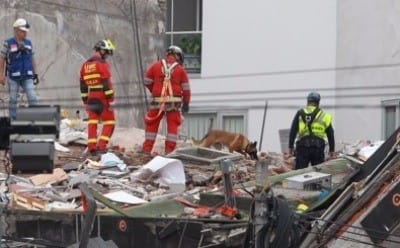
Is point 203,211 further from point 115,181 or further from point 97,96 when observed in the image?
point 97,96

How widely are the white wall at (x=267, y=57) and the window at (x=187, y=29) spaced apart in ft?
1.67

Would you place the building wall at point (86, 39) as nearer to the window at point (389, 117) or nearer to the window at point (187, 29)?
the window at point (187, 29)

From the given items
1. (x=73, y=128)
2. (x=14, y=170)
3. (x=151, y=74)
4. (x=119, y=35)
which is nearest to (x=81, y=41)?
(x=119, y=35)

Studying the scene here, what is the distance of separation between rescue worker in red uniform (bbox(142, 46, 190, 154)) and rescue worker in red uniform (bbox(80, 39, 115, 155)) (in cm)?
65

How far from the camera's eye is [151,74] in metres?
13.9

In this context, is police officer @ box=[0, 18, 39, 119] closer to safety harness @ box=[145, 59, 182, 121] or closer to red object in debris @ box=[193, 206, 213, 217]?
safety harness @ box=[145, 59, 182, 121]

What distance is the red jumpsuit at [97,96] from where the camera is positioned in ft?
43.8

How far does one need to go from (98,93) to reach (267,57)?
10.2 metres

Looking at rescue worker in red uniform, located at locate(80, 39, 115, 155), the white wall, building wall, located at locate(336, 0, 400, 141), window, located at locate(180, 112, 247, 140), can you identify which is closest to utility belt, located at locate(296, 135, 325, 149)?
rescue worker in red uniform, located at locate(80, 39, 115, 155)

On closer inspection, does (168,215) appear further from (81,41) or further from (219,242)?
(81,41)

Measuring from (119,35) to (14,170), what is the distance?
1445 cm

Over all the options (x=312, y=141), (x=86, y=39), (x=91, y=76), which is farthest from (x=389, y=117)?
(x=91, y=76)

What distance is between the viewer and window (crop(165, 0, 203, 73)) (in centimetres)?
2453

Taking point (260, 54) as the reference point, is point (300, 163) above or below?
below
